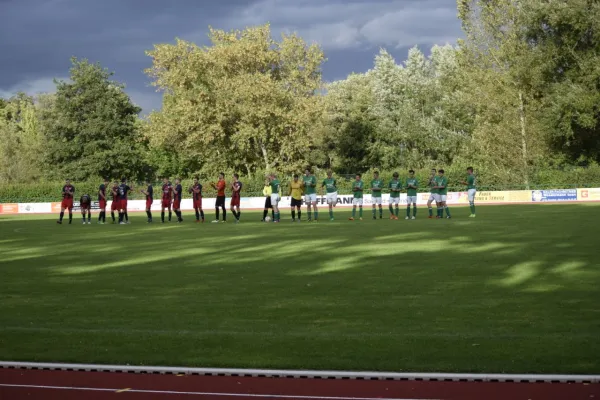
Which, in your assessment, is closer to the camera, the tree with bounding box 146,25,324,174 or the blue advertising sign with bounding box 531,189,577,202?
the blue advertising sign with bounding box 531,189,577,202

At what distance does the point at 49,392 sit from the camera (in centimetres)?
718

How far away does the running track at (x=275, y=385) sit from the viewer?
6.84 metres

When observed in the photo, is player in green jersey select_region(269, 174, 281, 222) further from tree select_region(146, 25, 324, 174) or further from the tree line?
tree select_region(146, 25, 324, 174)

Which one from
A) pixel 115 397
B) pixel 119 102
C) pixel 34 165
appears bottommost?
pixel 115 397

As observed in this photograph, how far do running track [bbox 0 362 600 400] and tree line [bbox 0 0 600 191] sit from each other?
4939 centimetres

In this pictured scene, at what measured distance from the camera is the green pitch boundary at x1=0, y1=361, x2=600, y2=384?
23.7ft

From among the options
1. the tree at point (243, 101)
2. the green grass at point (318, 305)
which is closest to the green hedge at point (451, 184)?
Result: the tree at point (243, 101)

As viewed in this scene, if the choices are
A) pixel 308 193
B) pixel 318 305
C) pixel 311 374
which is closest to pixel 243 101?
pixel 308 193

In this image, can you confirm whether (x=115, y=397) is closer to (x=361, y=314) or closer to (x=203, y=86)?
(x=361, y=314)

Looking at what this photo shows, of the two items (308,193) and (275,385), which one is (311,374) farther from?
(308,193)

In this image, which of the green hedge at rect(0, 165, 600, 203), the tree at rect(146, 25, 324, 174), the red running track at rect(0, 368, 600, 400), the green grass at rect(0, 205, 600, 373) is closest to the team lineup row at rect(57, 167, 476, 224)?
the green grass at rect(0, 205, 600, 373)

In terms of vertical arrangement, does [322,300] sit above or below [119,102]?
below

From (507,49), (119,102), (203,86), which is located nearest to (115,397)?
(507,49)

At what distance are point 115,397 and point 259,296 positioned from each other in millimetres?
6133
